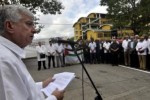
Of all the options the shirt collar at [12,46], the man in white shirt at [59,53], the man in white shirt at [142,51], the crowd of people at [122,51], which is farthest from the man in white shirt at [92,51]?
the shirt collar at [12,46]

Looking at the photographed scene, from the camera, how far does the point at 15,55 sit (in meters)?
2.19

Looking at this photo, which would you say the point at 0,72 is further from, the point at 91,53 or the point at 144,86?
the point at 91,53

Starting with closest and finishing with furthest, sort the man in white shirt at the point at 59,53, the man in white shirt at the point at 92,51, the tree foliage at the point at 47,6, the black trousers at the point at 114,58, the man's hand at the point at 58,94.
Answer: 1. the man's hand at the point at 58,94
2. the black trousers at the point at 114,58
3. the man in white shirt at the point at 59,53
4. the man in white shirt at the point at 92,51
5. the tree foliage at the point at 47,6

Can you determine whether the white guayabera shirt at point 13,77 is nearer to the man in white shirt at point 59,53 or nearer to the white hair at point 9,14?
the white hair at point 9,14

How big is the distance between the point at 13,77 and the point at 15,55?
0.23 m

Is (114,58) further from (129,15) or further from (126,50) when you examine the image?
(129,15)

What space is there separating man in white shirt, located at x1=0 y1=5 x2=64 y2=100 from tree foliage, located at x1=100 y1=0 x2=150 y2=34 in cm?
4291

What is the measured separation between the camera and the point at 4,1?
21922 mm

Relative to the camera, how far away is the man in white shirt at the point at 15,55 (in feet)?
6.51

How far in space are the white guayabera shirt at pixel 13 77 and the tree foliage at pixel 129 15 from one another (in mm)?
43125

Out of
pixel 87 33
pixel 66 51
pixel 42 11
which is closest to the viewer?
pixel 66 51

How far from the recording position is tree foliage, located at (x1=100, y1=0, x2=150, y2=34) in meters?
44.9

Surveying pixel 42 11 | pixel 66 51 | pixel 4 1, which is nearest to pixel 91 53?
pixel 66 51

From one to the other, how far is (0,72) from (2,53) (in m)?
0.15
